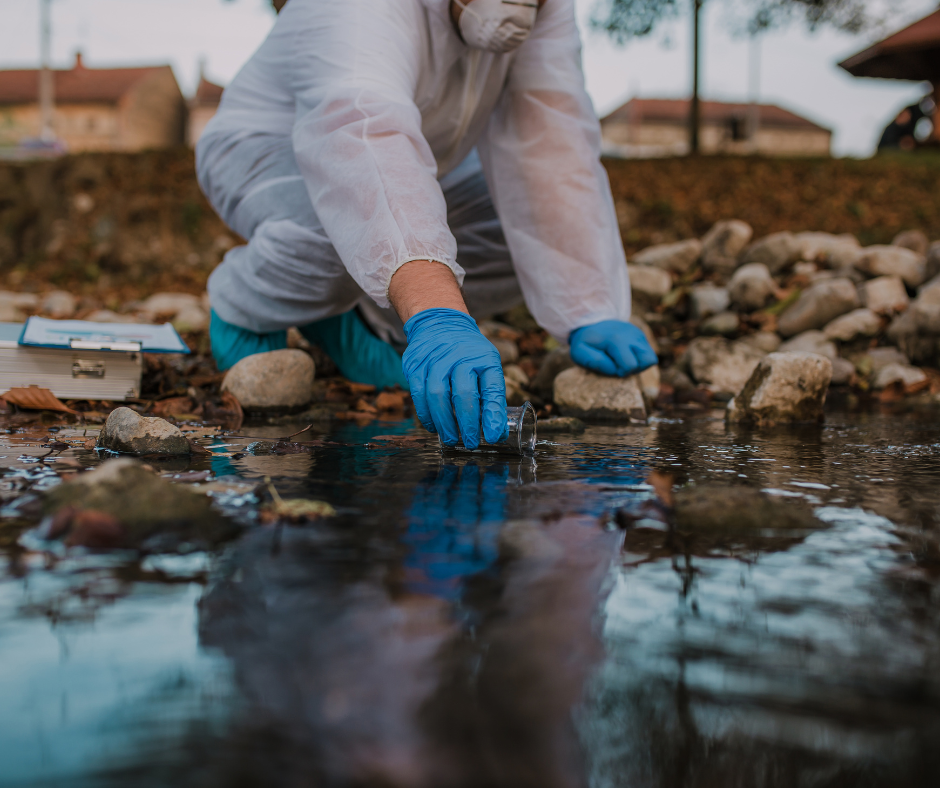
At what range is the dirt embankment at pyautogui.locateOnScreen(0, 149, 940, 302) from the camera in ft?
20.2

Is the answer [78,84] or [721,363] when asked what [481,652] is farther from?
[78,84]

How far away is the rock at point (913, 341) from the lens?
3.46m

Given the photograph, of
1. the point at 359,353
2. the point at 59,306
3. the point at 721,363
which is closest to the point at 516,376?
the point at 359,353

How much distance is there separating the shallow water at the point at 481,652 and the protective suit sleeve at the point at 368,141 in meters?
0.76

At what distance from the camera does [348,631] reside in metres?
0.79

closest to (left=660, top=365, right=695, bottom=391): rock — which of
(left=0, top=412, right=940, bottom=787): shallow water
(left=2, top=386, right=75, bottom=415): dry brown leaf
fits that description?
(left=0, top=412, right=940, bottom=787): shallow water

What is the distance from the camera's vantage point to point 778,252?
445 cm

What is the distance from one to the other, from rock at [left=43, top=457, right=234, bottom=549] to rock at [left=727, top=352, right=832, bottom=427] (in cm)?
163

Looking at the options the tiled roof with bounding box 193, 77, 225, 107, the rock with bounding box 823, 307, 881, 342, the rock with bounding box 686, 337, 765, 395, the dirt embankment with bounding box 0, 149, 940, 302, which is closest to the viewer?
the rock with bounding box 686, 337, 765, 395

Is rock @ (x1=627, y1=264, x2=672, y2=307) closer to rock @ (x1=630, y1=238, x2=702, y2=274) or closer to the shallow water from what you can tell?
rock @ (x1=630, y1=238, x2=702, y2=274)

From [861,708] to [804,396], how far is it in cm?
176

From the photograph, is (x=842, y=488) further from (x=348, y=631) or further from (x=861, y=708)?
(x=348, y=631)

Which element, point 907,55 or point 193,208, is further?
point 907,55

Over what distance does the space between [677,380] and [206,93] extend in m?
30.8
